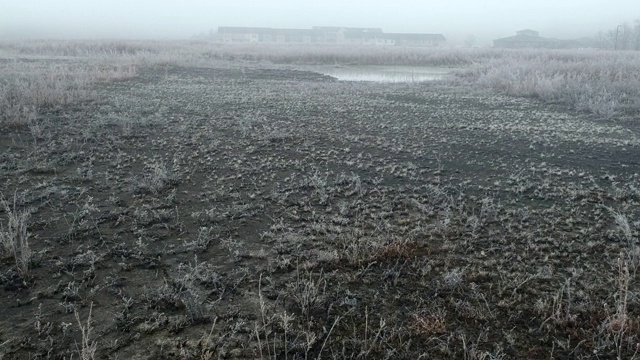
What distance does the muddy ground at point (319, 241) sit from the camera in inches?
122

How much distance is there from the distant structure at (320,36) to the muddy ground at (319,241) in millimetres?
74362

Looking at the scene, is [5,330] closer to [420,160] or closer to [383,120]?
[420,160]

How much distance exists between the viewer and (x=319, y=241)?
14.7ft

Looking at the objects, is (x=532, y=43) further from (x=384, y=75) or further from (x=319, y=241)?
(x=319, y=241)

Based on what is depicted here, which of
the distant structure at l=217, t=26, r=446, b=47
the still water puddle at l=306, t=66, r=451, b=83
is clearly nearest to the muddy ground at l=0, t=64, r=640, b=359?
the still water puddle at l=306, t=66, r=451, b=83

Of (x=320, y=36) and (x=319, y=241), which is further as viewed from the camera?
(x=320, y=36)

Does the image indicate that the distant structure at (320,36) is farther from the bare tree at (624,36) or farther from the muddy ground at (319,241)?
the muddy ground at (319,241)

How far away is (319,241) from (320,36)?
268 feet

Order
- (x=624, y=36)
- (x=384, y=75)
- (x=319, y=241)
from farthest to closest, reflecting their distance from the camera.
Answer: (x=624, y=36)
(x=384, y=75)
(x=319, y=241)

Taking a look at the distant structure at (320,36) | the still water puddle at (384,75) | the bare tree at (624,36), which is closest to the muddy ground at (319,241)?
the still water puddle at (384,75)

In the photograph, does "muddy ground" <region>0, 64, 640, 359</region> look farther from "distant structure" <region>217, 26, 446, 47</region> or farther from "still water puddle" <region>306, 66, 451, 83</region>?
"distant structure" <region>217, 26, 446, 47</region>

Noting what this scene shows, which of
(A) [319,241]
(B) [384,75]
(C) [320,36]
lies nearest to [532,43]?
(C) [320,36]

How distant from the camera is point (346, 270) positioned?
13.0ft

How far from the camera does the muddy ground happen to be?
311 centimetres
